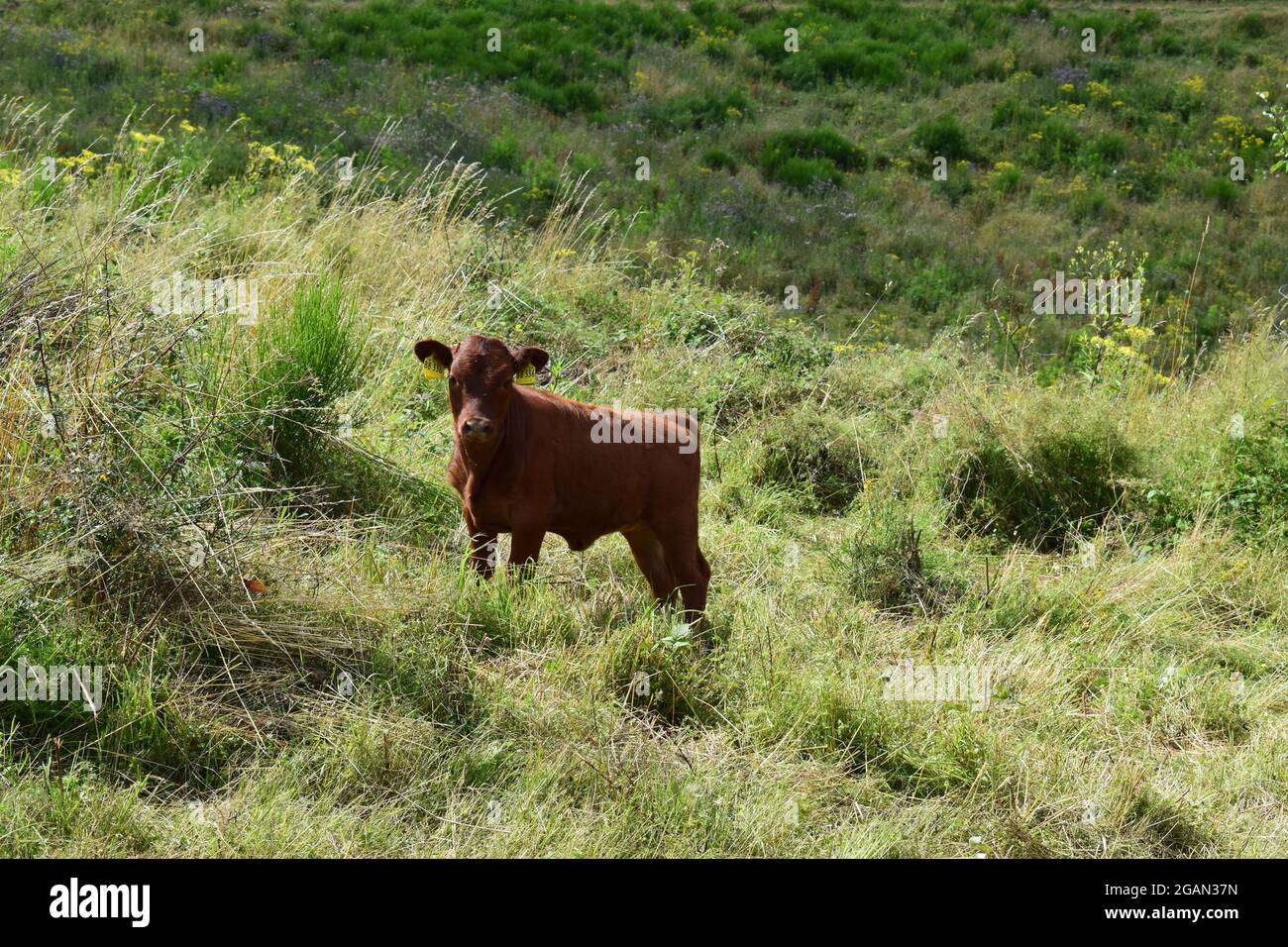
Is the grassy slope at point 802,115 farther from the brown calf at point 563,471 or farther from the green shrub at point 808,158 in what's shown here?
the brown calf at point 563,471

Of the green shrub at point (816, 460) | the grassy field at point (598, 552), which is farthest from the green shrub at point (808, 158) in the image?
the green shrub at point (816, 460)

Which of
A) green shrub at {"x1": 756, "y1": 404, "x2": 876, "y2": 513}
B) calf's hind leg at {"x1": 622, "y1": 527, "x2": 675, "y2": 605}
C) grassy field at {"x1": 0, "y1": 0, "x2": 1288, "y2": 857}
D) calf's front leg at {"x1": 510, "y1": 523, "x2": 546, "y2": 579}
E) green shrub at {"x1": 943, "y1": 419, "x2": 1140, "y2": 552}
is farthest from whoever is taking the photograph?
green shrub at {"x1": 756, "y1": 404, "x2": 876, "y2": 513}

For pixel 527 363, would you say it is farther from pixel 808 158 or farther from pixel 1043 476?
pixel 808 158

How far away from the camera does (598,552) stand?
19.2ft

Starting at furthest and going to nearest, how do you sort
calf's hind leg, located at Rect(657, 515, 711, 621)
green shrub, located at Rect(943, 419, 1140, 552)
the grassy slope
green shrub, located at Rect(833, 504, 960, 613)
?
the grassy slope → green shrub, located at Rect(943, 419, 1140, 552) → green shrub, located at Rect(833, 504, 960, 613) → calf's hind leg, located at Rect(657, 515, 711, 621)

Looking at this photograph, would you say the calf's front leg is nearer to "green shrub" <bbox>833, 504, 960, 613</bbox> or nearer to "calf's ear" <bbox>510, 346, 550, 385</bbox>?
"calf's ear" <bbox>510, 346, 550, 385</bbox>

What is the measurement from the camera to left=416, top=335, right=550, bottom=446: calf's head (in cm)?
459

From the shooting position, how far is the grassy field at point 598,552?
4.05 m

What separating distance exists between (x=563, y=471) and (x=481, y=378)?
54cm

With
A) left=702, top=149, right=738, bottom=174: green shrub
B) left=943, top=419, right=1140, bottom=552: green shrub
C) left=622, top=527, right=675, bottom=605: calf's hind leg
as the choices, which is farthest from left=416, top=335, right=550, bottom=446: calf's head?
left=702, top=149, right=738, bottom=174: green shrub

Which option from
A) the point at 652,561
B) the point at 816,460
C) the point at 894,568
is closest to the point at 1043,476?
the point at 816,460

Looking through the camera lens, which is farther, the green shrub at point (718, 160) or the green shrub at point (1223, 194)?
the green shrub at point (1223, 194)

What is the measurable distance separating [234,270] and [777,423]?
3535 millimetres
